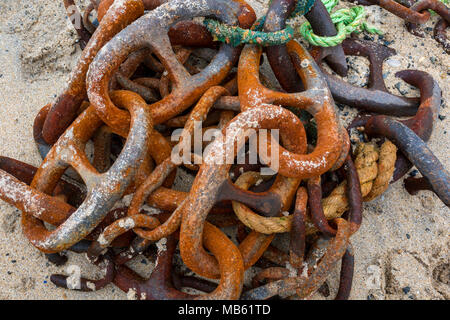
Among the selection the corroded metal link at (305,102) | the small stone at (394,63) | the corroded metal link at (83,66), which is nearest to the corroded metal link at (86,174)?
the corroded metal link at (83,66)

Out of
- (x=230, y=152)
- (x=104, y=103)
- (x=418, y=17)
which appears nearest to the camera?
(x=230, y=152)

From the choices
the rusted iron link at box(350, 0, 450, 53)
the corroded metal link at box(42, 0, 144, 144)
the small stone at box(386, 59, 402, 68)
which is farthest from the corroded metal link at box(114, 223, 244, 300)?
the rusted iron link at box(350, 0, 450, 53)

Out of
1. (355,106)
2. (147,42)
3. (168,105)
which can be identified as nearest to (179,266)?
(168,105)

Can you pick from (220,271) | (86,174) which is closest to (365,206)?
(220,271)

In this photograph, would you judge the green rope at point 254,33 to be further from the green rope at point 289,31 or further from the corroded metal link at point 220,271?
the corroded metal link at point 220,271

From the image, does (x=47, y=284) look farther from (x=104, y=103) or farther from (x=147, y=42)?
(x=147, y=42)

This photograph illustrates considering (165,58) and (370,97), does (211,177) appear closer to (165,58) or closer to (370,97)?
(165,58)
